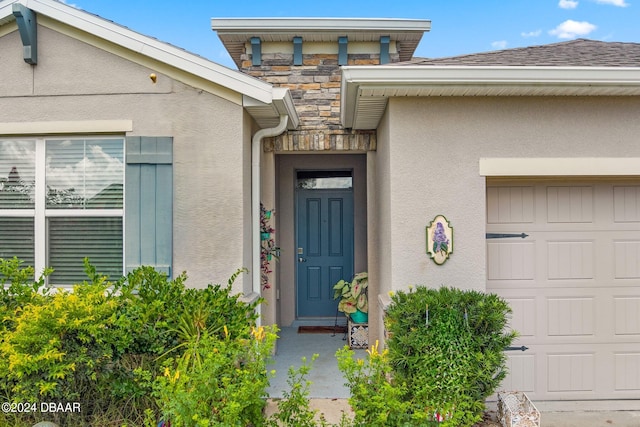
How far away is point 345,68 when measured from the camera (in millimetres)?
4293

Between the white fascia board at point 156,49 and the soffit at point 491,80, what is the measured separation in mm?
1010

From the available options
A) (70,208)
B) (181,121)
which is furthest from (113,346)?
(181,121)

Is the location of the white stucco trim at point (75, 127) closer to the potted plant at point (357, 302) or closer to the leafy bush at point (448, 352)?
the leafy bush at point (448, 352)

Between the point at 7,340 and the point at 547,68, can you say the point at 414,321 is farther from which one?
the point at 7,340

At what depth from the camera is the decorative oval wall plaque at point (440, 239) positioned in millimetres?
4574

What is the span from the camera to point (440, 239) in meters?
4.57

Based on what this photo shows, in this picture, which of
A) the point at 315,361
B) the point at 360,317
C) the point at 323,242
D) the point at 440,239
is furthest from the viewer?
the point at 323,242

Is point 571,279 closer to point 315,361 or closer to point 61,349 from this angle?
point 315,361

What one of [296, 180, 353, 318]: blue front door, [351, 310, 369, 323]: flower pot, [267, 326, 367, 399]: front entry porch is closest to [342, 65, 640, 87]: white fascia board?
[267, 326, 367, 399]: front entry porch

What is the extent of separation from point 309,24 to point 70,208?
397 centimetres

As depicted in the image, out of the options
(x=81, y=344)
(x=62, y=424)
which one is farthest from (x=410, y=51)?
(x=62, y=424)

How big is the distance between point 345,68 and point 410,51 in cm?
361

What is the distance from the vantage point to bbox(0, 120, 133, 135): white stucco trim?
16.0ft

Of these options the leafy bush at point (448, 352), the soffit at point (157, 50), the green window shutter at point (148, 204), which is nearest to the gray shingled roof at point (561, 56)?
the soffit at point (157, 50)
